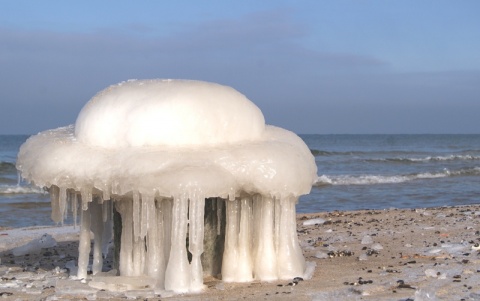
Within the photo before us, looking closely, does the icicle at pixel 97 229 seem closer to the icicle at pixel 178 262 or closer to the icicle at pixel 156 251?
the icicle at pixel 156 251

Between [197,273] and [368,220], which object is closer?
[197,273]

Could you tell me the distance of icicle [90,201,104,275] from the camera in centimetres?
707

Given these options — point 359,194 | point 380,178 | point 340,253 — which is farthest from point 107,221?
point 380,178

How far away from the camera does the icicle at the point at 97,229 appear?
707cm

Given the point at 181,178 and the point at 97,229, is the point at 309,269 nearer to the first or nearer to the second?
the point at 181,178

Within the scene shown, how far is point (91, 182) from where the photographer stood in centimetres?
606

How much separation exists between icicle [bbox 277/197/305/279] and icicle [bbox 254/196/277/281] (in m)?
0.08

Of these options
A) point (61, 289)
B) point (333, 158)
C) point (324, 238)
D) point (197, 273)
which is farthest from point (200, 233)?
point (333, 158)

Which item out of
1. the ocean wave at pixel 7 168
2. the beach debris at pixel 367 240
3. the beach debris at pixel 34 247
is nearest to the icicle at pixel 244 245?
the beach debris at pixel 367 240

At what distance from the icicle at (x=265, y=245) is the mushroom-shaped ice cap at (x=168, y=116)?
2.26 ft

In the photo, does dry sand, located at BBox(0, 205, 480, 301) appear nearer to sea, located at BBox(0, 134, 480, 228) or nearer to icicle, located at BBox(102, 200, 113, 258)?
icicle, located at BBox(102, 200, 113, 258)

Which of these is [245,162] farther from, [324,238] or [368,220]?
[368,220]

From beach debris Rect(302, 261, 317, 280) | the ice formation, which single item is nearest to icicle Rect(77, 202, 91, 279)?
the ice formation

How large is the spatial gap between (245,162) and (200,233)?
72 centimetres
